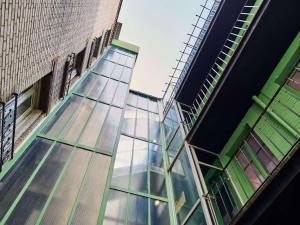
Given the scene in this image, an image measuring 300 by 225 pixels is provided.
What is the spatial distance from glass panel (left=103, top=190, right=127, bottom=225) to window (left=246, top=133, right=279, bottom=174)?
14.1ft

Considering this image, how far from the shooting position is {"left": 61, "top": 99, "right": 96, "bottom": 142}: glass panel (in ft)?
25.9

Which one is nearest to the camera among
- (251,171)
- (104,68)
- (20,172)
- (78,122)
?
(20,172)

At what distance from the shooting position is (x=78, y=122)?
8727mm

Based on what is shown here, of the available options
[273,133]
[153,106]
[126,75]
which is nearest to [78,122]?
[273,133]

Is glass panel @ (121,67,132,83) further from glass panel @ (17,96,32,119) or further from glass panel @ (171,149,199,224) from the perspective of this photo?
glass panel @ (17,96,32,119)

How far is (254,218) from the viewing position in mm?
4891

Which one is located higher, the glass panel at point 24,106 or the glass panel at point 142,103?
the glass panel at point 24,106

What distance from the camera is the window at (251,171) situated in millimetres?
7309

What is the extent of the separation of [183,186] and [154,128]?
5.39 metres

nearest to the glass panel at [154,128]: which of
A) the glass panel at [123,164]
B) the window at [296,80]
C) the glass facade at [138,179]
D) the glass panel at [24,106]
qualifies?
the glass facade at [138,179]

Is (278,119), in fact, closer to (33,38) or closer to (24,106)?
(33,38)

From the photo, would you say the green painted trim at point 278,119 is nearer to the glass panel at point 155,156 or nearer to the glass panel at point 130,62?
the glass panel at point 155,156

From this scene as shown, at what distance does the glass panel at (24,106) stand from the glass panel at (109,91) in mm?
4456

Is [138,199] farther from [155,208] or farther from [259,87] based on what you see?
[259,87]
